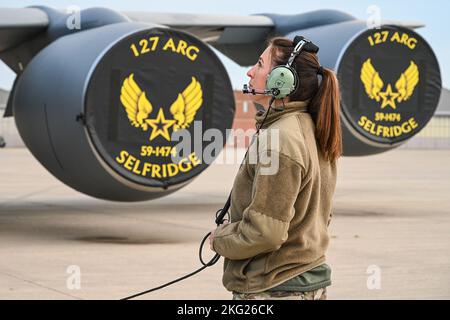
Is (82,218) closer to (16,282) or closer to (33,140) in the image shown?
(33,140)

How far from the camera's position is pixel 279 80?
344 centimetres

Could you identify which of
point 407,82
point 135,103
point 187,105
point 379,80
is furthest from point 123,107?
point 407,82

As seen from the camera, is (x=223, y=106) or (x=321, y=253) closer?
(x=321, y=253)

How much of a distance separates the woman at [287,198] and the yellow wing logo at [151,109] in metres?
5.69

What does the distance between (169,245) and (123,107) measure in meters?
1.36

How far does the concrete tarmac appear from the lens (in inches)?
274

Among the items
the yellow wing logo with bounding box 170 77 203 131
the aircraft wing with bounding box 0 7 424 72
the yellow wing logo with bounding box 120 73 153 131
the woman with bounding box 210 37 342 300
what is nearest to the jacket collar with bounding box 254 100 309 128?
the woman with bounding box 210 37 342 300

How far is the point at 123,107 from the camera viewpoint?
9.25m

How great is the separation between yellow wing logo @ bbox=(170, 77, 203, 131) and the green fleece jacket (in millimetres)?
5868

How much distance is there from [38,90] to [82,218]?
2527 mm

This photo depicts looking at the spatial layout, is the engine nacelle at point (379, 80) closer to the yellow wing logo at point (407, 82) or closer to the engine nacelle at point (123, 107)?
the yellow wing logo at point (407, 82)

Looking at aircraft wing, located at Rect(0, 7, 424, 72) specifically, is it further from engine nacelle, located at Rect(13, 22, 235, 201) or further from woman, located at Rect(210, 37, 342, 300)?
woman, located at Rect(210, 37, 342, 300)

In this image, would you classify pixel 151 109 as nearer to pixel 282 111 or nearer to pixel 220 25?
pixel 220 25
